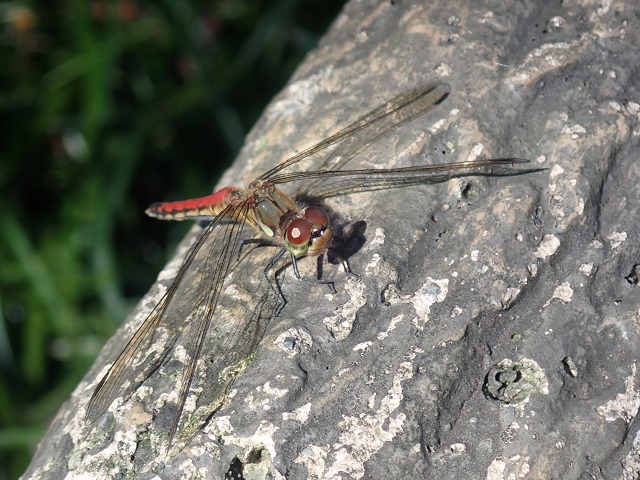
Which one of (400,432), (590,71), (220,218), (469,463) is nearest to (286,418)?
(400,432)

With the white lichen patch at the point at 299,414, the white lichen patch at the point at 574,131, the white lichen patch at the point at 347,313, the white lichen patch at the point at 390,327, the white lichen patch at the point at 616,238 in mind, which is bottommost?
the white lichen patch at the point at 616,238

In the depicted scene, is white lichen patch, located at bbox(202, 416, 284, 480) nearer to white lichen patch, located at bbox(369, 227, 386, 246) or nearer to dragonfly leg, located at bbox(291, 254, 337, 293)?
dragonfly leg, located at bbox(291, 254, 337, 293)

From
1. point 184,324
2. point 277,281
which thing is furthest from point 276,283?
point 184,324

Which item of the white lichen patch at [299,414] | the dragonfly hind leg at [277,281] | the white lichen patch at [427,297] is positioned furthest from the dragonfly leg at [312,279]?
the white lichen patch at [299,414]

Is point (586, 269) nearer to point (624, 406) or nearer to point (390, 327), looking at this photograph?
point (624, 406)

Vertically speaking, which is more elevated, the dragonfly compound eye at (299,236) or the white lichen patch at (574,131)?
the dragonfly compound eye at (299,236)

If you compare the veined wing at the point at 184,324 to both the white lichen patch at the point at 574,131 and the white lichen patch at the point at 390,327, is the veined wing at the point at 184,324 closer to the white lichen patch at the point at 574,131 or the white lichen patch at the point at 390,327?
the white lichen patch at the point at 390,327

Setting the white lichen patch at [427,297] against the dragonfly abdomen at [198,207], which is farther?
the dragonfly abdomen at [198,207]

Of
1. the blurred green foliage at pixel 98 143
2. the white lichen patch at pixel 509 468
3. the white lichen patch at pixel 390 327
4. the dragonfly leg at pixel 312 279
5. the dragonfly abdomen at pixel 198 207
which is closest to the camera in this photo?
the white lichen patch at pixel 509 468
